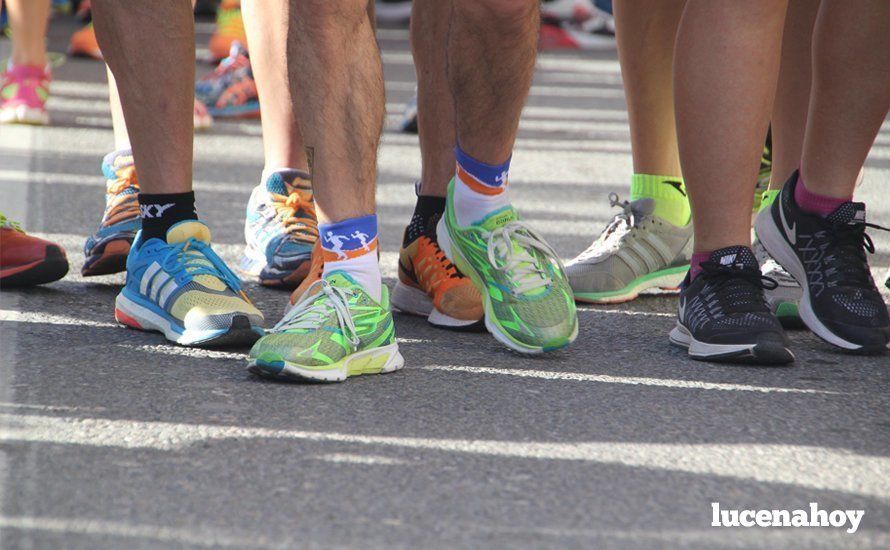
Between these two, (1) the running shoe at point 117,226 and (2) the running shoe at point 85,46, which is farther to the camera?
(2) the running shoe at point 85,46

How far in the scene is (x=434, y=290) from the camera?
2258 millimetres

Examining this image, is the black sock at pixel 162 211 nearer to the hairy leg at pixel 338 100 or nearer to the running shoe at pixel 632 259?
the hairy leg at pixel 338 100

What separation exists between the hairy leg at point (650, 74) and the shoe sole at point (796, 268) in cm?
27

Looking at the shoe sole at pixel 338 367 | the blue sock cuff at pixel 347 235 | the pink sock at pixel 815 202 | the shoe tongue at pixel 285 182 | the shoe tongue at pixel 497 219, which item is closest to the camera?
the shoe sole at pixel 338 367

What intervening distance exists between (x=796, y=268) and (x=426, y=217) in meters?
0.73

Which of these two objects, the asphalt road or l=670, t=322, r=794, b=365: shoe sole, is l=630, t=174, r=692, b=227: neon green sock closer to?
the asphalt road

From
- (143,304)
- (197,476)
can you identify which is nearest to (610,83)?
(143,304)

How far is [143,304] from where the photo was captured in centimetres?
212

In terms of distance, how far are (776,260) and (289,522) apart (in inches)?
51.9

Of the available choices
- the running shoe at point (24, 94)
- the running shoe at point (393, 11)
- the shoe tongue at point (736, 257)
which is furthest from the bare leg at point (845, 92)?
the running shoe at point (393, 11)

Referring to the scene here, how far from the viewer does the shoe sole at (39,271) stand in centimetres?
234

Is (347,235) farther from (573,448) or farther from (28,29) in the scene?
(28,29)

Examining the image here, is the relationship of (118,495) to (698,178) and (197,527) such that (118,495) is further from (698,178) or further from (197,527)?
(698,178)

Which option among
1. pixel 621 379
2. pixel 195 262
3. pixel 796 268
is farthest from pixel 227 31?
pixel 621 379
